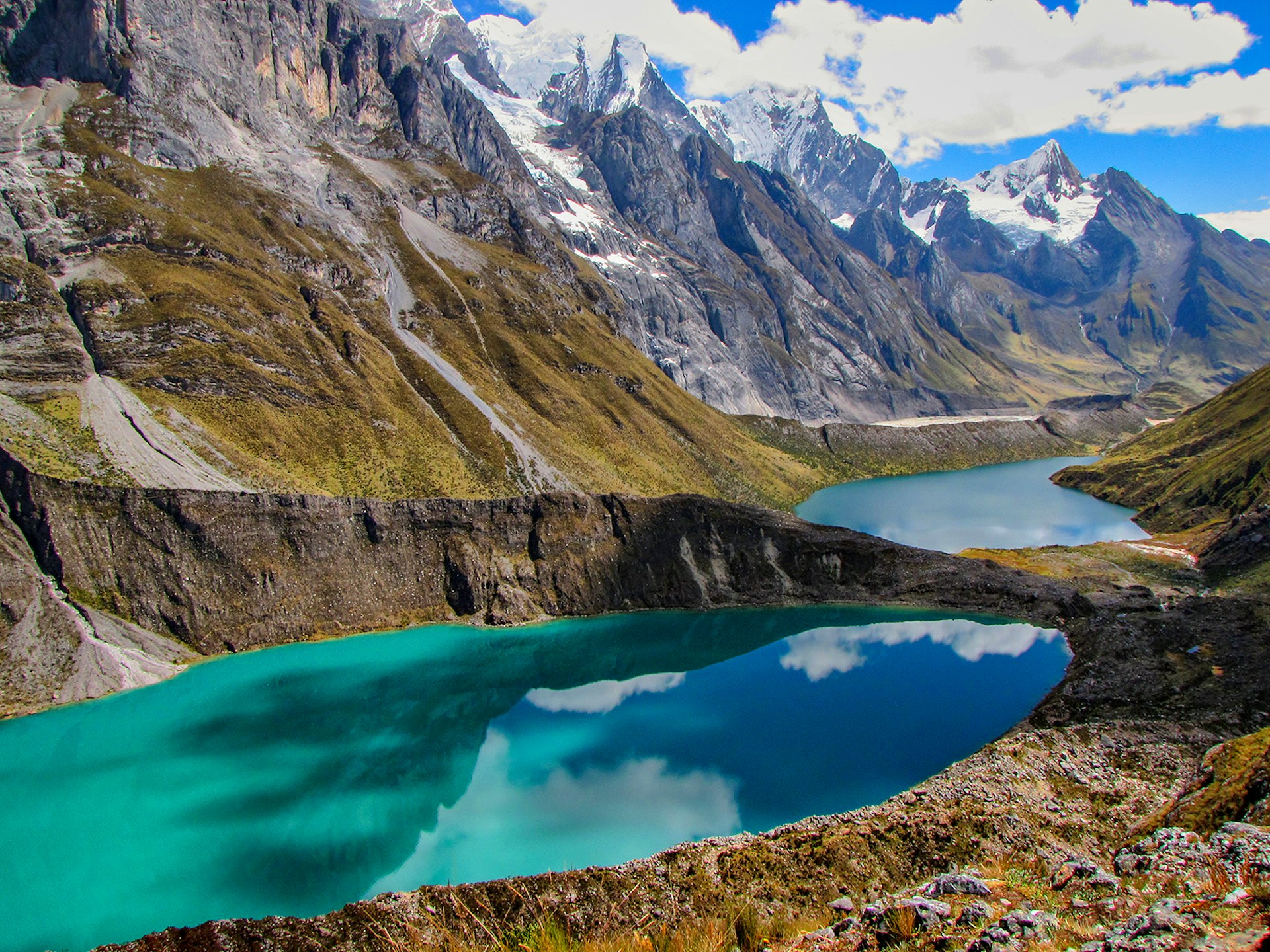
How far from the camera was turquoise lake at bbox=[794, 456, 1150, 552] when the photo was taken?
11781cm

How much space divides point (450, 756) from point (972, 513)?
117560 mm

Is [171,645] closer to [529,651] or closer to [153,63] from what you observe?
[529,651]

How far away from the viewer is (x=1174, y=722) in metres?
46.4

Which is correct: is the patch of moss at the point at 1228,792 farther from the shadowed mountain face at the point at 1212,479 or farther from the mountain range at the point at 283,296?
the mountain range at the point at 283,296

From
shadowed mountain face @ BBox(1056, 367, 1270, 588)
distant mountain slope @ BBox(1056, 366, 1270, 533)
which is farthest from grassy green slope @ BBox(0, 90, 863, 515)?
shadowed mountain face @ BBox(1056, 367, 1270, 588)

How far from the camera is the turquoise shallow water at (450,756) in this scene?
1395 inches

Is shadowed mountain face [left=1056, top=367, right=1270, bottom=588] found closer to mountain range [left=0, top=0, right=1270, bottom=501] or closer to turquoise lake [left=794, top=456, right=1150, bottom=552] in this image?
turquoise lake [left=794, top=456, right=1150, bottom=552]

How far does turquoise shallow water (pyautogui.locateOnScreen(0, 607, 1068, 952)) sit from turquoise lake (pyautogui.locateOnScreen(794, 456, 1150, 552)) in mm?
48371

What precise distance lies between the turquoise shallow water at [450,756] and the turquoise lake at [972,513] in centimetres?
4837

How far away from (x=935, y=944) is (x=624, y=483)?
4256 inches

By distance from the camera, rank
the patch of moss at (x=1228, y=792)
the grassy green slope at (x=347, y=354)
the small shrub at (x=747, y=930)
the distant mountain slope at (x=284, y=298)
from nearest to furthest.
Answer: the small shrub at (x=747, y=930), the patch of moss at (x=1228, y=792), the distant mountain slope at (x=284, y=298), the grassy green slope at (x=347, y=354)

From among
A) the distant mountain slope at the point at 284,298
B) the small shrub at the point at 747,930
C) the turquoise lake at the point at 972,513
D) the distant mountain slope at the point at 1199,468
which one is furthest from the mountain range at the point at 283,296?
the small shrub at the point at 747,930

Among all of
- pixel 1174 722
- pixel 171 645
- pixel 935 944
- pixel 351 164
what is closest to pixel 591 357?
pixel 351 164

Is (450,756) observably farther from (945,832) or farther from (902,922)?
(902,922)
